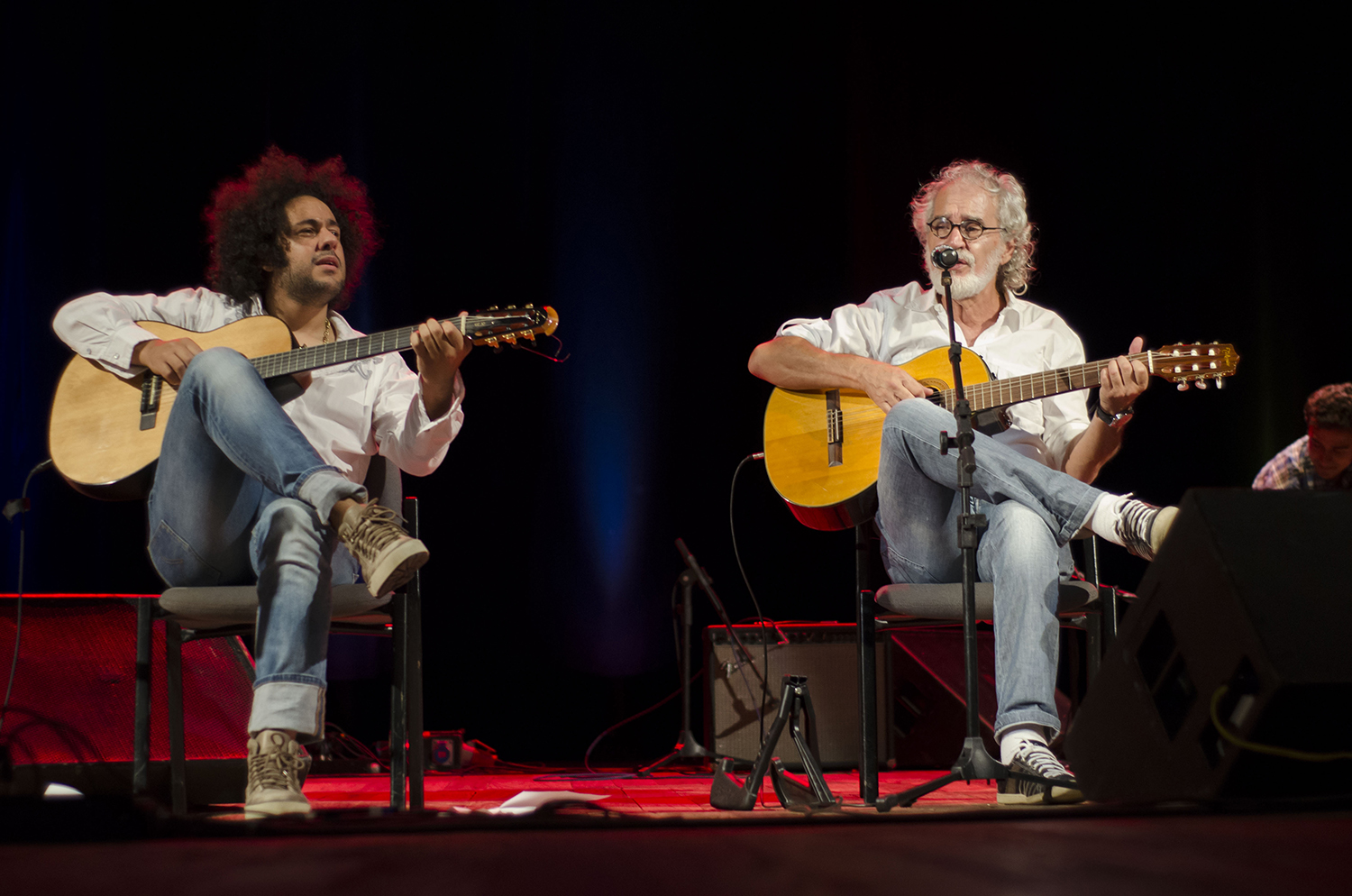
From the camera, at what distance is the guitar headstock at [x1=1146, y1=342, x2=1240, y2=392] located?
205 centimetres

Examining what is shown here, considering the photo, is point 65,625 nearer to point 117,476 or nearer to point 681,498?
point 117,476

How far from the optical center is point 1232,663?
1.02m

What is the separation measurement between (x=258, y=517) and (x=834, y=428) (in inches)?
46.9

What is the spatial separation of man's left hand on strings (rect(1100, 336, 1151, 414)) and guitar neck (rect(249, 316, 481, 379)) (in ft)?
3.90

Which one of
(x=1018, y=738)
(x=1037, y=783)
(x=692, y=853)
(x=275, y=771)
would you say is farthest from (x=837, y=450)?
(x=692, y=853)

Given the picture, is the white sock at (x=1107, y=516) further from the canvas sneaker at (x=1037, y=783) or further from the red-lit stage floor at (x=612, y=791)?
the red-lit stage floor at (x=612, y=791)

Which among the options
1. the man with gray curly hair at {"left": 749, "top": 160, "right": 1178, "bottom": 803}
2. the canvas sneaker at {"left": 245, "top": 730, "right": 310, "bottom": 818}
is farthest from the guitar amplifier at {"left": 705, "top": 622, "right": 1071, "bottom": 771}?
the canvas sneaker at {"left": 245, "top": 730, "right": 310, "bottom": 818}

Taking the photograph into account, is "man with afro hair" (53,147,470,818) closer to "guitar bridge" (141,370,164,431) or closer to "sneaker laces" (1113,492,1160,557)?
"guitar bridge" (141,370,164,431)

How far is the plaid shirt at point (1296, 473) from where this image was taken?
3.24 meters

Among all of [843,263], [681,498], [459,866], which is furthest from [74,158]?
[459,866]

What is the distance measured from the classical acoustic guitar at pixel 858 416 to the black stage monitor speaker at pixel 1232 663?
0.95 m

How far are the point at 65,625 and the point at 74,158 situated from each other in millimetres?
1915

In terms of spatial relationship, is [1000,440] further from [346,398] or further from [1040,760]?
[346,398]

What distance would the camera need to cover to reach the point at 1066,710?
9.70 ft
